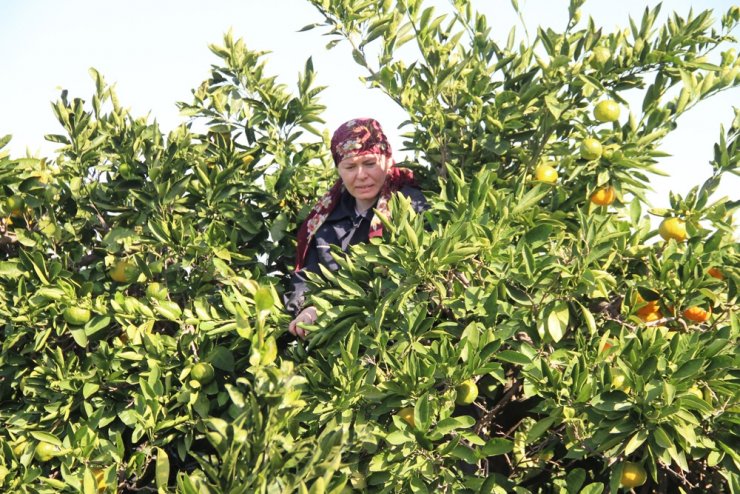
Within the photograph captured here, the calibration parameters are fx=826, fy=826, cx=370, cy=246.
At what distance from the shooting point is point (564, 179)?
3096 mm

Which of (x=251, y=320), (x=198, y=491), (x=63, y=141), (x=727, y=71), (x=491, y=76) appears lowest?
(x=198, y=491)

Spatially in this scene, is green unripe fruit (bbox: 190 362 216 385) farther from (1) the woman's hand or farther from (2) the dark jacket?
(2) the dark jacket

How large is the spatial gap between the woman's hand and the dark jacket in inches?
13.5

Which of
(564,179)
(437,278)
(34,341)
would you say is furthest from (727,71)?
(34,341)

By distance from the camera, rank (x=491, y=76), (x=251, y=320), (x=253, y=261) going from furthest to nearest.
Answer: (x=253, y=261)
(x=491, y=76)
(x=251, y=320)

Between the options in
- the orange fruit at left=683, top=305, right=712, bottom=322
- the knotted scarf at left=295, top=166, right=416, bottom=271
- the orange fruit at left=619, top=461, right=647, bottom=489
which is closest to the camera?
the orange fruit at left=619, top=461, right=647, bottom=489

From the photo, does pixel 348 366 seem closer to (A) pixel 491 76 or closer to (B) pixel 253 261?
(B) pixel 253 261

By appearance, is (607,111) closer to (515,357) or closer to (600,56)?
(600,56)

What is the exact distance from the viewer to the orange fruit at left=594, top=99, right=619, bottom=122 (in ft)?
9.58

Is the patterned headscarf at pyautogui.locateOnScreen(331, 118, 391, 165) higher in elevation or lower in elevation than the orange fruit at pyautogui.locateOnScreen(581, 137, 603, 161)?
higher

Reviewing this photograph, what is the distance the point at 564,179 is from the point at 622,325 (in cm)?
68

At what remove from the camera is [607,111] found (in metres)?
2.92

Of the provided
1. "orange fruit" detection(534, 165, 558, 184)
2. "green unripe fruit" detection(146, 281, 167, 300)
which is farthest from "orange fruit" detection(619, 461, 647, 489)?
"green unripe fruit" detection(146, 281, 167, 300)

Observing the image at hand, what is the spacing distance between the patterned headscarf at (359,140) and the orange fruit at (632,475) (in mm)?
1509
